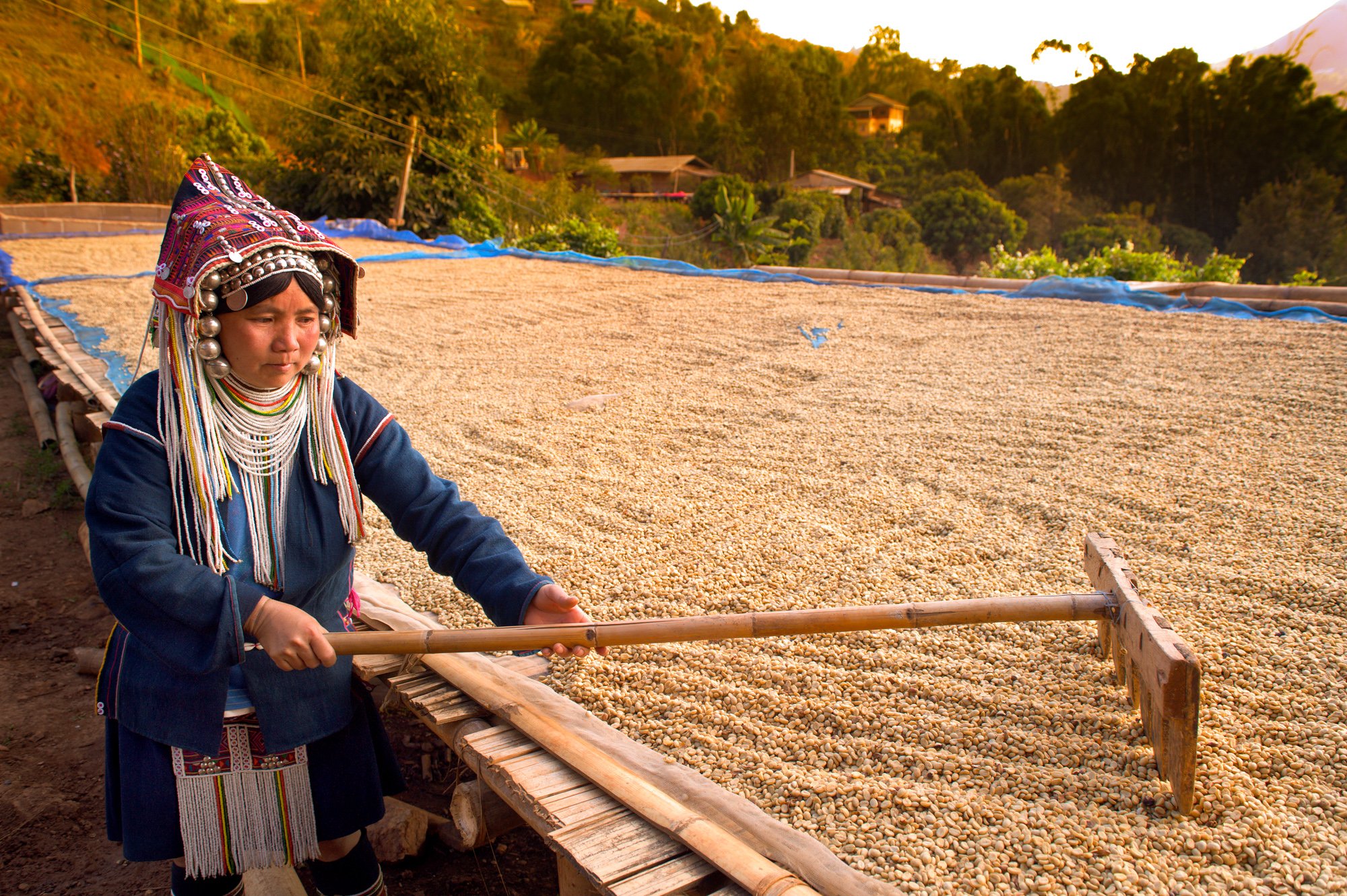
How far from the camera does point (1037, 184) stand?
32.2m

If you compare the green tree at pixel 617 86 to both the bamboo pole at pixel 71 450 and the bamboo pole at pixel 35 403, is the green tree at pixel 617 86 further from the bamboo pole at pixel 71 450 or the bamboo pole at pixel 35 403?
the bamboo pole at pixel 71 450

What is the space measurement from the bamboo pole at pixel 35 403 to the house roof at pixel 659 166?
33750 millimetres

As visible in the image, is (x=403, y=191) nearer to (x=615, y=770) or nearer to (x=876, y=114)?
(x=615, y=770)

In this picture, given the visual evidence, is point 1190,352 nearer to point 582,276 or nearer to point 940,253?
point 582,276

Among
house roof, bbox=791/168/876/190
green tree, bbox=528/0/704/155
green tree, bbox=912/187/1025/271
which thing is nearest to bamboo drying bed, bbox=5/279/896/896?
green tree, bbox=912/187/1025/271

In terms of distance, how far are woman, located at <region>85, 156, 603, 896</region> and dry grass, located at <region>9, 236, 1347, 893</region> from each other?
62cm

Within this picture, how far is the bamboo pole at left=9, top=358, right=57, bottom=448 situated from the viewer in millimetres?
4479

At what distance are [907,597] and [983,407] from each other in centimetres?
184

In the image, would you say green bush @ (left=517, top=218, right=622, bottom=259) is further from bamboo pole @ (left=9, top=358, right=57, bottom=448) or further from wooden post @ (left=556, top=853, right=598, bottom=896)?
wooden post @ (left=556, top=853, right=598, bottom=896)

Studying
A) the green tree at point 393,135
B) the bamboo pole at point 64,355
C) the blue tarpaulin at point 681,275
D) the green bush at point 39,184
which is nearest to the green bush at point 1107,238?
the green tree at point 393,135

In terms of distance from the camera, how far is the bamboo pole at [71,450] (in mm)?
3672

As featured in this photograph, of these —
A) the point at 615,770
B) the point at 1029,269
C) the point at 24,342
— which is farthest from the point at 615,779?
the point at 1029,269

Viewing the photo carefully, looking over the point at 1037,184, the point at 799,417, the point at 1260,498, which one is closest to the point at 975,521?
the point at 1260,498

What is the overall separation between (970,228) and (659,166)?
15.2m
